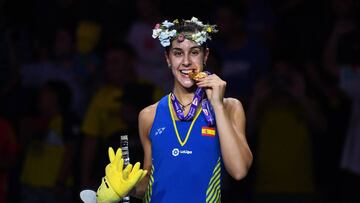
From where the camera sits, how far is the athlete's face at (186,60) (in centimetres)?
625

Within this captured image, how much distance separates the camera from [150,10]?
10625 millimetres

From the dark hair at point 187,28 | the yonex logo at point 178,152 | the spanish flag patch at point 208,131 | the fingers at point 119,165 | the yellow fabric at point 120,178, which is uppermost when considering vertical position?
the dark hair at point 187,28

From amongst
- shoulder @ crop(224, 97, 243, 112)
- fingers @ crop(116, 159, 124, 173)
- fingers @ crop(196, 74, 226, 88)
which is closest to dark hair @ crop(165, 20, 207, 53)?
fingers @ crop(196, 74, 226, 88)

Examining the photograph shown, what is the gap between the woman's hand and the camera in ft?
19.9

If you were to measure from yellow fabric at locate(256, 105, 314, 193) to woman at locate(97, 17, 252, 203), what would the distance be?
3.22 m

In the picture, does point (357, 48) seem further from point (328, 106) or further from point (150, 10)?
point (150, 10)

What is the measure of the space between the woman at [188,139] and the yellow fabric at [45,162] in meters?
3.50

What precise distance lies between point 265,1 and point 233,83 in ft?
4.04

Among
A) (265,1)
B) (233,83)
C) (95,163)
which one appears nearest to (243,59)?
(233,83)

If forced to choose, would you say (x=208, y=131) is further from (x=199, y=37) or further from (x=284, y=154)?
(x=284, y=154)

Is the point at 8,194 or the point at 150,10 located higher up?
the point at 150,10

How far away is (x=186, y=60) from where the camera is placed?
6.24 meters

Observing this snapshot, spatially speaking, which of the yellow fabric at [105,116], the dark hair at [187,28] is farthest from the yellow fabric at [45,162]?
the dark hair at [187,28]

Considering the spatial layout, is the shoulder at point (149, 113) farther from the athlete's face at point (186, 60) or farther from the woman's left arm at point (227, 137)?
the woman's left arm at point (227, 137)
